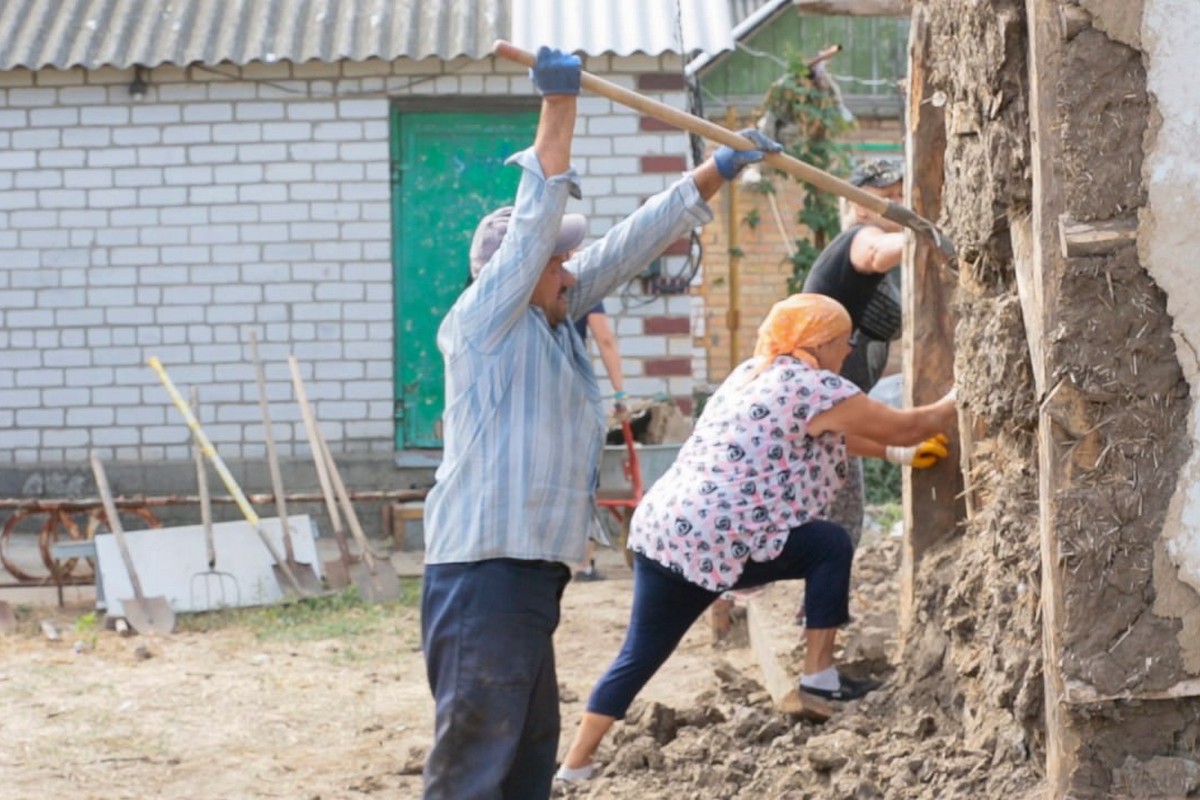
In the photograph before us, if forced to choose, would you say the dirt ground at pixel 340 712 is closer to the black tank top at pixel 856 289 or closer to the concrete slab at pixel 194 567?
the concrete slab at pixel 194 567

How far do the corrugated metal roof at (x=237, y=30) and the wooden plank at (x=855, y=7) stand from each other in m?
5.30

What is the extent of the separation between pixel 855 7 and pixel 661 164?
5386 millimetres

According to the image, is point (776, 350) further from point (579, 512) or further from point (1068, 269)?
point (1068, 269)

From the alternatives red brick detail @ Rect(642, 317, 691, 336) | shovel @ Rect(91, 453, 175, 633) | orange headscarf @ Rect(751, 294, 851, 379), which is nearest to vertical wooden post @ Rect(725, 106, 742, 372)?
red brick detail @ Rect(642, 317, 691, 336)

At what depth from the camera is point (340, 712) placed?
7578 mm

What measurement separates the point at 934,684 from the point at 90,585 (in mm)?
5910

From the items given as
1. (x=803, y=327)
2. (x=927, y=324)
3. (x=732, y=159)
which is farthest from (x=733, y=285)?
(x=732, y=159)

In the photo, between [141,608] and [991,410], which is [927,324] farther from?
[141,608]

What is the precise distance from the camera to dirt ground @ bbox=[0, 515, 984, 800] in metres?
5.80

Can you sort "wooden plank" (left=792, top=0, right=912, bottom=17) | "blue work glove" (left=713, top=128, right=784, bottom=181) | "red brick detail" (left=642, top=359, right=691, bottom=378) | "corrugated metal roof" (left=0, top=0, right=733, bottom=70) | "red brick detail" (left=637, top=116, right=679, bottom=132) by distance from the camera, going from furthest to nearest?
"red brick detail" (left=642, top=359, right=691, bottom=378), "red brick detail" (left=637, top=116, right=679, bottom=132), "corrugated metal roof" (left=0, top=0, right=733, bottom=70), "wooden plank" (left=792, top=0, right=912, bottom=17), "blue work glove" (left=713, top=128, right=784, bottom=181)

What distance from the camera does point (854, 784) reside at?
16.8ft

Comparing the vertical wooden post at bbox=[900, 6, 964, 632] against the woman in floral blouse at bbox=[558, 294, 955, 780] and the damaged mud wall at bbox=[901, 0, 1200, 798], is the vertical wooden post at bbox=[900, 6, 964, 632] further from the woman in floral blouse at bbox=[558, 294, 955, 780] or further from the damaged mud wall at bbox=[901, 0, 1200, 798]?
the damaged mud wall at bbox=[901, 0, 1200, 798]

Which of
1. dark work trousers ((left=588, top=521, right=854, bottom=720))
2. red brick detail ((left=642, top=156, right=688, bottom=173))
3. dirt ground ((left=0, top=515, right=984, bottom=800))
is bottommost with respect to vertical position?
dirt ground ((left=0, top=515, right=984, bottom=800))

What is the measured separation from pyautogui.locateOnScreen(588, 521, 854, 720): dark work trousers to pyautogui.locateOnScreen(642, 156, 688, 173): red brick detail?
6354mm
